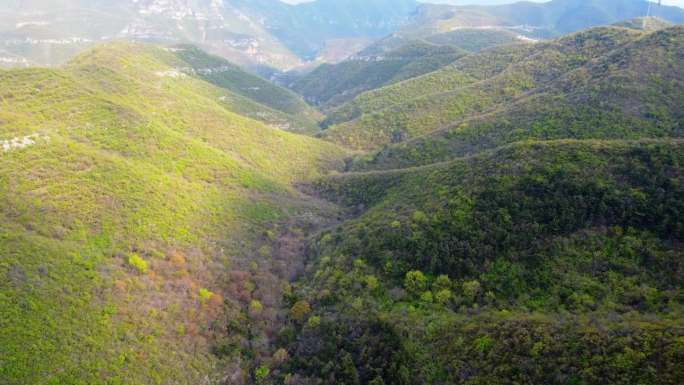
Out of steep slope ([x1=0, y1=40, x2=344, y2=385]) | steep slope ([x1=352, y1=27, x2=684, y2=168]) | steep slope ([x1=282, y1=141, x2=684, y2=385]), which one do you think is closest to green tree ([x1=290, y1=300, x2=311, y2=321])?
steep slope ([x1=282, y1=141, x2=684, y2=385])

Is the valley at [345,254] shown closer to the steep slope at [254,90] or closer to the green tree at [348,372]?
the green tree at [348,372]

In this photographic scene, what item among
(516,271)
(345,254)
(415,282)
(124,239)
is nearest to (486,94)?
(345,254)

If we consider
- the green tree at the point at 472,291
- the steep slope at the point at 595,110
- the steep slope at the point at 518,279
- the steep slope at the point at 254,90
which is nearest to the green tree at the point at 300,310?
the steep slope at the point at 518,279

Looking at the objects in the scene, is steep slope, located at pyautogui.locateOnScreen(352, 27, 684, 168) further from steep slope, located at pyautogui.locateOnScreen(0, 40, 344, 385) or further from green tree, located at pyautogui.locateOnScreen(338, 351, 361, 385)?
green tree, located at pyautogui.locateOnScreen(338, 351, 361, 385)

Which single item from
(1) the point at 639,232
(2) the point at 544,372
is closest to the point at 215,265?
(2) the point at 544,372

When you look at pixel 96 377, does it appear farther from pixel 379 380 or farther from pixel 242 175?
pixel 242 175

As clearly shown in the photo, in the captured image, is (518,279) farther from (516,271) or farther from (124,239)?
(124,239)
